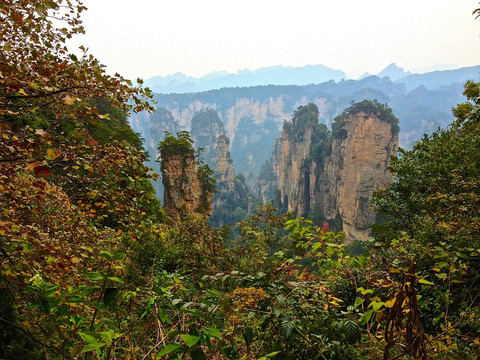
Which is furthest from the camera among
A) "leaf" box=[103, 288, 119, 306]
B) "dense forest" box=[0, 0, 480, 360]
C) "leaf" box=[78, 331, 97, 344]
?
"dense forest" box=[0, 0, 480, 360]

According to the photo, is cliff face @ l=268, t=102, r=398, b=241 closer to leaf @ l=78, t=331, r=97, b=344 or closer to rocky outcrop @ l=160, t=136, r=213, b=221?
rocky outcrop @ l=160, t=136, r=213, b=221

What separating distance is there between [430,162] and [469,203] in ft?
15.8

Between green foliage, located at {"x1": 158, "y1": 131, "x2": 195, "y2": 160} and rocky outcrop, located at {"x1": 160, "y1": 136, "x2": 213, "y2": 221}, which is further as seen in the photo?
rocky outcrop, located at {"x1": 160, "y1": 136, "x2": 213, "y2": 221}

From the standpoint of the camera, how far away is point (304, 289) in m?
2.35

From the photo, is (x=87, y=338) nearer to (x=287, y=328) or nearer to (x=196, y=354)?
(x=196, y=354)

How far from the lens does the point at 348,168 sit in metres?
40.6

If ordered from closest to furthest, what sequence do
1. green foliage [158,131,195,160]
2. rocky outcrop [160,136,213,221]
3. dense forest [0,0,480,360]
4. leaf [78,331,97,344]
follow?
leaf [78,331,97,344], dense forest [0,0,480,360], green foliage [158,131,195,160], rocky outcrop [160,136,213,221]

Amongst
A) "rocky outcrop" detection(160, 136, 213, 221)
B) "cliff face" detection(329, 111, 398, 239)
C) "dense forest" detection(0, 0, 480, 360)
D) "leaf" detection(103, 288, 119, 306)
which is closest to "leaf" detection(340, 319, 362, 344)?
"dense forest" detection(0, 0, 480, 360)

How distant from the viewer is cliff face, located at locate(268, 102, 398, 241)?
38.0 metres

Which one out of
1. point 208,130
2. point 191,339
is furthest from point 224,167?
point 191,339

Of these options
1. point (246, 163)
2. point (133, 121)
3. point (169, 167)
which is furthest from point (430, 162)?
point (133, 121)

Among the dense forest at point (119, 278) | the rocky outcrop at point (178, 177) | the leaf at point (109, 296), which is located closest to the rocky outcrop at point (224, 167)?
the rocky outcrop at point (178, 177)

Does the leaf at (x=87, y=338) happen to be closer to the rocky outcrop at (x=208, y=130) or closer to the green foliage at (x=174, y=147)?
the green foliage at (x=174, y=147)

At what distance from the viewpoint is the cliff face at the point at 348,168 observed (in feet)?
125
